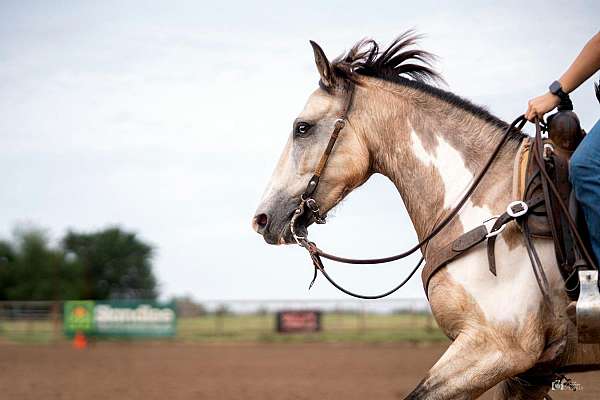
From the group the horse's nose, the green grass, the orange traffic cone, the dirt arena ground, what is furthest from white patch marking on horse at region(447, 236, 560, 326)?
the orange traffic cone

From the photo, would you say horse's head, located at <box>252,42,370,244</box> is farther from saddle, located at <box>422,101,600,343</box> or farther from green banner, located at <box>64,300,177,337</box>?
green banner, located at <box>64,300,177,337</box>

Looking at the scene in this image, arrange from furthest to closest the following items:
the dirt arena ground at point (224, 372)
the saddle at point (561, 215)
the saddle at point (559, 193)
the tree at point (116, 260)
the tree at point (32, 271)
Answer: the tree at point (116, 260)
the tree at point (32, 271)
the dirt arena ground at point (224, 372)
the saddle at point (559, 193)
the saddle at point (561, 215)

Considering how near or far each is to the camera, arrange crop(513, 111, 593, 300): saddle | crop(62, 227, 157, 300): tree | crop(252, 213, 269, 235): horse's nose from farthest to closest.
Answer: crop(62, 227, 157, 300): tree < crop(252, 213, 269, 235): horse's nose < crop(513, 111, 593, 300): saddle

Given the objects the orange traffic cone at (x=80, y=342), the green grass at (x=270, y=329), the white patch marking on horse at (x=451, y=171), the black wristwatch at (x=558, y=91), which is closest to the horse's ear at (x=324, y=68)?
the white patch marking on horse at (x=451, y=171)

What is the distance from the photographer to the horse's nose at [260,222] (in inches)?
159

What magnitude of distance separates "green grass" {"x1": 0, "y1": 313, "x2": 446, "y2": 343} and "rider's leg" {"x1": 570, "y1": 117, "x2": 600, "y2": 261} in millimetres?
20210

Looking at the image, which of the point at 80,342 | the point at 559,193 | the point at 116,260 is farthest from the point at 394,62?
the point at 116,260

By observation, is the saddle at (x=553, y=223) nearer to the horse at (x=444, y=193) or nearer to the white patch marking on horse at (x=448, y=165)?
the horse at (x=444, y=193)

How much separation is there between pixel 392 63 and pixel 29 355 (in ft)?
59.2

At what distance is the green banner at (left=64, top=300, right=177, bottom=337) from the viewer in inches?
1054

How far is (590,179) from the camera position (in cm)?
341

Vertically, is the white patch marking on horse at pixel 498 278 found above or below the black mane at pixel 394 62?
below

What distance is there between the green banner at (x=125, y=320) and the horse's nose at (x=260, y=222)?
23.4 meters

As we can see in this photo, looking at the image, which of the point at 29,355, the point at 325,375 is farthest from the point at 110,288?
the point at 325,375
